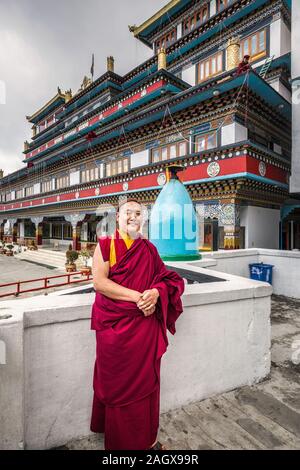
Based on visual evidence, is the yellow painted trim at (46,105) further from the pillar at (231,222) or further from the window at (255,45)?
the pillar at (231,222)

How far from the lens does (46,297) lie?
220 centimetres

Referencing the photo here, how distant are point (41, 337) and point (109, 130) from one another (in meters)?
15.2

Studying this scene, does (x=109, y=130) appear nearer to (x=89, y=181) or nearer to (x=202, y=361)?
(x=89, y=181)

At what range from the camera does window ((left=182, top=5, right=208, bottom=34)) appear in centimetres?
1506

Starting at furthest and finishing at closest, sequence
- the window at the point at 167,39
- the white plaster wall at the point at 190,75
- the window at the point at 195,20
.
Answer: the window at the point at 167,39
the window at the point at 195,20
the white plaster wall at the point at 190,75

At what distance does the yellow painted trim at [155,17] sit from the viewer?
15.7m

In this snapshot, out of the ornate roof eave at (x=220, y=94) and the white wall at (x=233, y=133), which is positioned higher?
the ornate roof eave at (x=220, y=94)

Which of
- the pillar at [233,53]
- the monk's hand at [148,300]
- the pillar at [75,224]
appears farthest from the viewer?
the pillar at [75,224]

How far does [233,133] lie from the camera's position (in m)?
9.48

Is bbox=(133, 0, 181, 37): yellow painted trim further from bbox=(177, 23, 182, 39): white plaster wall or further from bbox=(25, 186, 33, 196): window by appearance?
bbox=(25, 186, 33, 196): window

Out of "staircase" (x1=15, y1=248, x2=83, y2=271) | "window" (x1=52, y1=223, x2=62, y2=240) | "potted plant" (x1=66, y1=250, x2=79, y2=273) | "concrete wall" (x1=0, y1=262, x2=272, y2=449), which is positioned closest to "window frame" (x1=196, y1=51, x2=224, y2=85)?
"potted plant" (x1=66, y1=250, x2=79, y2=273)

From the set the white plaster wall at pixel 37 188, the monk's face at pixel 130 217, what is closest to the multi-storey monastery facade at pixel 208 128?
the white plaster wall at pixel 37 188

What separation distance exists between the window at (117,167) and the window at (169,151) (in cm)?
264

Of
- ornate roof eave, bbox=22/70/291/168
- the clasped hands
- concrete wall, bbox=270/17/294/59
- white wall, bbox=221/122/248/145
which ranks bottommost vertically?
the clasped hands
